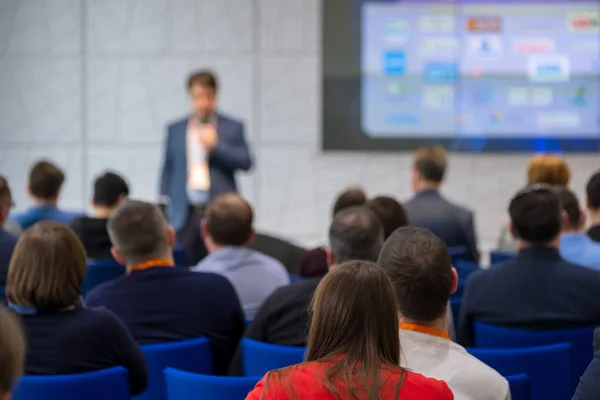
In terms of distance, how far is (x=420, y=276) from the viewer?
240 centimetres

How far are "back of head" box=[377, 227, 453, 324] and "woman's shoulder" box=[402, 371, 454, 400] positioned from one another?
2.09 ft

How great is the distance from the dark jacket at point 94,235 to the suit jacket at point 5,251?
60 centimetres

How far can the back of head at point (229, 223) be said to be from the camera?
13.5 feet

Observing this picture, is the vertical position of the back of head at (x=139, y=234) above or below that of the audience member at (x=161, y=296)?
above

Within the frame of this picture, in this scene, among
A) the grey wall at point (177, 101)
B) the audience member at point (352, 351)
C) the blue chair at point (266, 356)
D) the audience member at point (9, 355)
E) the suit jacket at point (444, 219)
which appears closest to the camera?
the audience member at point (9, 355)

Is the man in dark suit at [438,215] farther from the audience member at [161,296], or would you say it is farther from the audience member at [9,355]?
the audience member at [9,355]

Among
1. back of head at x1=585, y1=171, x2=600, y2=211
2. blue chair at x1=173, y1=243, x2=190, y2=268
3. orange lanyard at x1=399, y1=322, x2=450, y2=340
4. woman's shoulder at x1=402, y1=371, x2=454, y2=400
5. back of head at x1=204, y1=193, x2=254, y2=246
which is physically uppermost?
back of head at x1=585, y1=171, x2=600, y2=211

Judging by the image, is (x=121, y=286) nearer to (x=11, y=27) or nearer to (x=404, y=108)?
(x=404, y=108)

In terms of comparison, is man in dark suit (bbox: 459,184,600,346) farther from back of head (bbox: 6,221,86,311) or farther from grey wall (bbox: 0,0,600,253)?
grey wall (bbox: 0,0,600,253)

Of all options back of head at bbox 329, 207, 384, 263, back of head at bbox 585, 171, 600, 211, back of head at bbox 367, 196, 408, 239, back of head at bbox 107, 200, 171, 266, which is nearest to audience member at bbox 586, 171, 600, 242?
back of head at bbox 585, 171, 600, 211

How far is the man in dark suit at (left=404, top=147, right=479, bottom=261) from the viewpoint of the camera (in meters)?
5.55

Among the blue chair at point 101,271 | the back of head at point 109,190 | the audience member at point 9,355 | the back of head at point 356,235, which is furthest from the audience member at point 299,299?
the back of head at point 109,190

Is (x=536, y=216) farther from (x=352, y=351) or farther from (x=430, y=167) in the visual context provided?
(x=430, y=167)

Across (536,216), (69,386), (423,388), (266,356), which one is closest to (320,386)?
(423,388)
